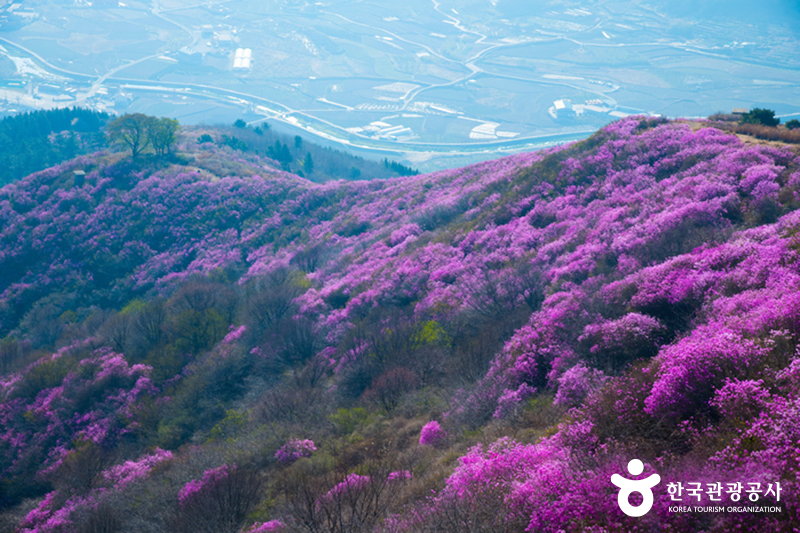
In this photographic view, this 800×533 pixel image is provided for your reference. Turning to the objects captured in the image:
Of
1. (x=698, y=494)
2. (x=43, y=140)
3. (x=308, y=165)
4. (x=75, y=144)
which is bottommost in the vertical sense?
(x=43, y=140)

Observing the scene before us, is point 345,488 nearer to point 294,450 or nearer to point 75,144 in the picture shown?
point 294,450

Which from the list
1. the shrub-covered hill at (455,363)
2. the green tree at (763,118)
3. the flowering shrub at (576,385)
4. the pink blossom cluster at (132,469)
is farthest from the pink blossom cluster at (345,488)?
the green tree at (763,118)

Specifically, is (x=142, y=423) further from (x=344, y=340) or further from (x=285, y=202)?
(x=285, y=202)

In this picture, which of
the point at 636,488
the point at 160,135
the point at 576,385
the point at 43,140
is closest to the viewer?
the point at 636,488

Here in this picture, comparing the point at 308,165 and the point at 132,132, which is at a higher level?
the point at 132,132

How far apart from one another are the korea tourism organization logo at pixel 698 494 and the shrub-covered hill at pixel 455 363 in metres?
0.05

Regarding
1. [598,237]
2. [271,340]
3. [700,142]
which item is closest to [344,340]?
[271,340]

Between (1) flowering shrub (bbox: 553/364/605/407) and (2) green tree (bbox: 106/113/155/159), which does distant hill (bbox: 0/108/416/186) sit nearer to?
(2) green tree (bbox: 106/113/155/159)

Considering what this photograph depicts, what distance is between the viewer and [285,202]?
7012cm

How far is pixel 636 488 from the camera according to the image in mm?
7672

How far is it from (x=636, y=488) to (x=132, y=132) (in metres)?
96.5

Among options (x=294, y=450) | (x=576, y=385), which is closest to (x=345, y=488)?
(x=576, y=385)

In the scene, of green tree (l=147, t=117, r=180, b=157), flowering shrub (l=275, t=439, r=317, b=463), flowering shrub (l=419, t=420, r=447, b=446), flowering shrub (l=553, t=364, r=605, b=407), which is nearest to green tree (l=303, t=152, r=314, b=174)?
green tree (l=147, t=117, r=180, b=157)

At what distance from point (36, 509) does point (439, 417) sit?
24803 millimetres
